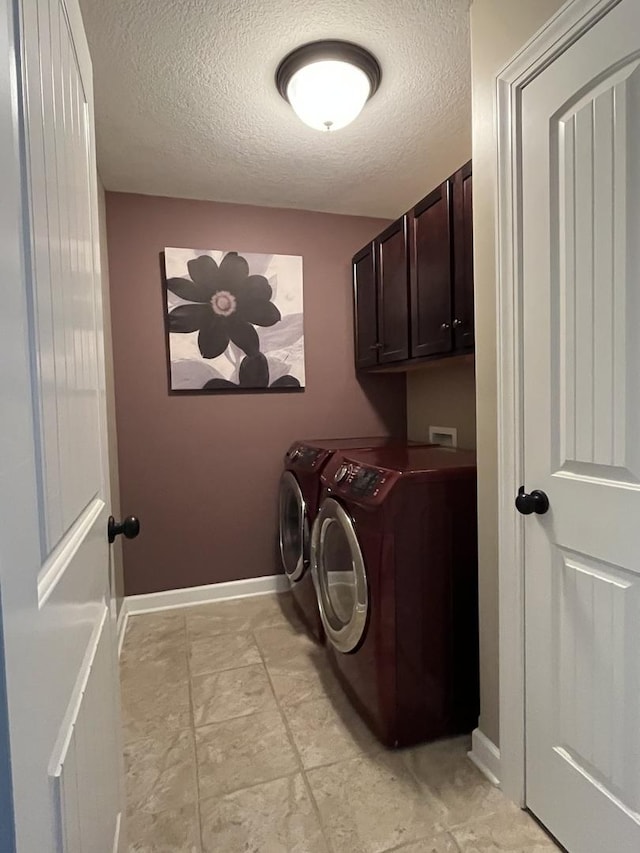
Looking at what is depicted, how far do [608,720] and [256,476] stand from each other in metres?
2.11

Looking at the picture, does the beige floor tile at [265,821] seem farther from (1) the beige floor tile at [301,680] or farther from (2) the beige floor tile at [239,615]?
(2) the beige floor tile at [239,615]

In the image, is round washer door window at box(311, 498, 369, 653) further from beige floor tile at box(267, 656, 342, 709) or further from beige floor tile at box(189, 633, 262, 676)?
beige floor tile at box(189, 633, 262, 676)

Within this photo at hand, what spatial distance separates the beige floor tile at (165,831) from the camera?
3.92 ft

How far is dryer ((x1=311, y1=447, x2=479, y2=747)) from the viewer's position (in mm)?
1461

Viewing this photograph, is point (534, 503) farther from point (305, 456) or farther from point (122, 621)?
point (122, 621)

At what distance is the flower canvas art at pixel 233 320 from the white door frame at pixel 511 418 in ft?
5.49

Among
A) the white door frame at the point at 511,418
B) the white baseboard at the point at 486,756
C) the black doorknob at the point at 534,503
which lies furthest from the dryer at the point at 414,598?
the black doorknob at the point at 534,503

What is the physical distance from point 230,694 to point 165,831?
0.59 m

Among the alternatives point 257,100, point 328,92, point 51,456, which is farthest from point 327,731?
point 257,100

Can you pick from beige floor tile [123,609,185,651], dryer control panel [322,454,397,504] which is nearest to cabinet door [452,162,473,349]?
dryer control panel [322,454,397,504]

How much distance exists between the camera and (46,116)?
64 centimetres

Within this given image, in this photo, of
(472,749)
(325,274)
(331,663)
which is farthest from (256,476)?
(472,749)

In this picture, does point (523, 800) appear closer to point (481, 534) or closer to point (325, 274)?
point (481, 534)

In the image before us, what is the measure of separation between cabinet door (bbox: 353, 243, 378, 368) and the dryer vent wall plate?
0.55 meters
